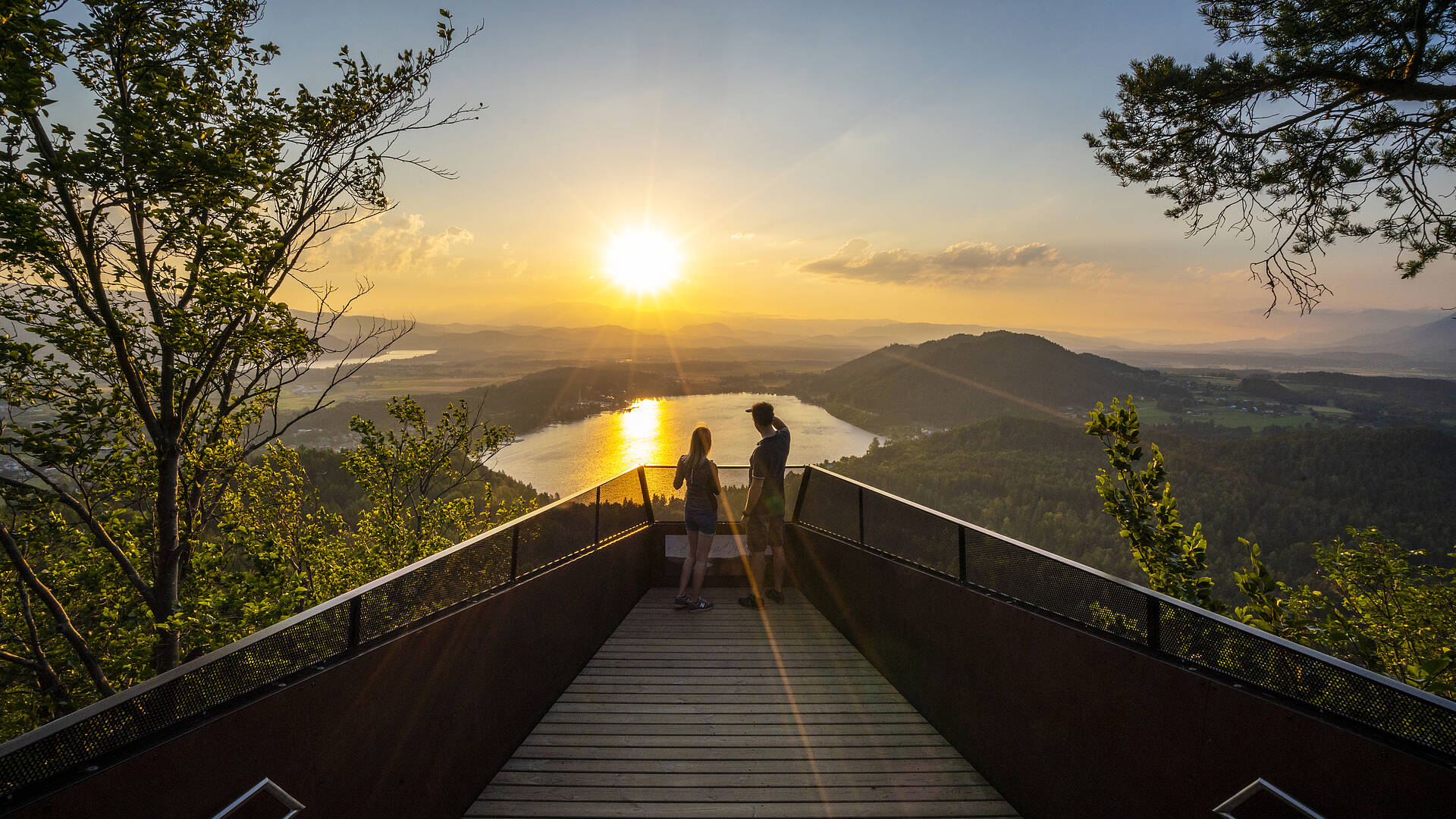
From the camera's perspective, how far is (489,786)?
2992mm

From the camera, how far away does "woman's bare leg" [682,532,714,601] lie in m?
5.44

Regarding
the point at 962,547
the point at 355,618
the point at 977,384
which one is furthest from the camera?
the point at 977,384

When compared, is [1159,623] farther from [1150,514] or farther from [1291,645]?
[1150,514]

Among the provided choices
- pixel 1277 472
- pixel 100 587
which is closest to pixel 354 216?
pixel 100 587

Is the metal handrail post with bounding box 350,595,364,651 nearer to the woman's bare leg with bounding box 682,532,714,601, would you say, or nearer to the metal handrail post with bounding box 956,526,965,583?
the metal handrail post with bounding box 956,526,965,583

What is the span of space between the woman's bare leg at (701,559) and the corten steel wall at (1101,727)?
1803 millimetres

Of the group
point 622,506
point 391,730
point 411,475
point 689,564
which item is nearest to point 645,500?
point 622,506

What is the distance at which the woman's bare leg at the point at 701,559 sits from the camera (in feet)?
17.8

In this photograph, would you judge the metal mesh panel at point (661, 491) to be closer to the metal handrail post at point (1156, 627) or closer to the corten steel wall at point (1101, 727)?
the corten steel wall at point (1101, 727)

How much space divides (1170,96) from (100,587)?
49.8 ft

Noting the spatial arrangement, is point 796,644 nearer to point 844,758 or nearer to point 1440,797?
point 844,758

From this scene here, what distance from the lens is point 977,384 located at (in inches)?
4722

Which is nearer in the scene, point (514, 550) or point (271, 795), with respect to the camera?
point (271, 795)

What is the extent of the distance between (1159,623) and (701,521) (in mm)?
3489
